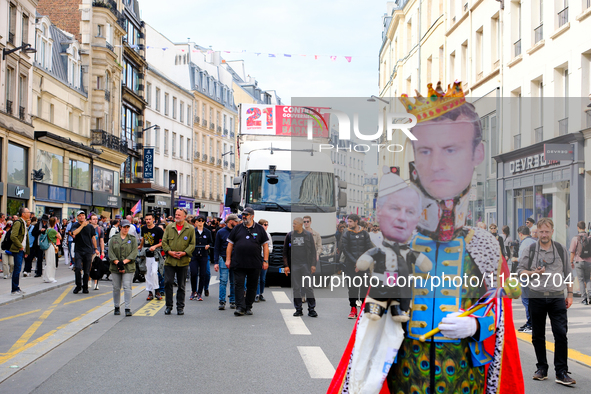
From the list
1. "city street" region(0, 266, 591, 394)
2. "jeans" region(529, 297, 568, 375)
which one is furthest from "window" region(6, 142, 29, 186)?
"jeans" region(529, 297, 568, 375)

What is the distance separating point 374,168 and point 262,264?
21.1 ft

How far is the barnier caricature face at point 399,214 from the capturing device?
3.27 metres

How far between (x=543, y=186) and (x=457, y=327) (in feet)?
49.4

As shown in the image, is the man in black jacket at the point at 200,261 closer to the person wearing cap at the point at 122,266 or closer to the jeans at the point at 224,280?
the jeans at the point at 224,280

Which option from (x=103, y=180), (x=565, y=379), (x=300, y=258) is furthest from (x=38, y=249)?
(x=103, y=180)

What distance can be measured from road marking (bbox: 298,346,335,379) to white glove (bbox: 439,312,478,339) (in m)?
3.43

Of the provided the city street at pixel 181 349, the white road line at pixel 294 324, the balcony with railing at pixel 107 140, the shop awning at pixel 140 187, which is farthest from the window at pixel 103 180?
the white road line at pixel 294 324

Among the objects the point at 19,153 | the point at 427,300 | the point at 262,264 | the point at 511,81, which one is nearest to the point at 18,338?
the point at 262,264

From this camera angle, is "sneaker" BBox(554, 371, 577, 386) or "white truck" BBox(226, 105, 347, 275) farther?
"white truck" BBox(226, 105, 347, 275)

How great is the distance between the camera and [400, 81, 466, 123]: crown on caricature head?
3342mm

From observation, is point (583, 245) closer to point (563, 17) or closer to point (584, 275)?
point (584, 275)

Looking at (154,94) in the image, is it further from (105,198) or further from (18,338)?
(18,338)

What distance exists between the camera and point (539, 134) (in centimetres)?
1764

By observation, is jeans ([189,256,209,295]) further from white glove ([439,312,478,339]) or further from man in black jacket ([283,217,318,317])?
white glove ([439,312,478,339])
